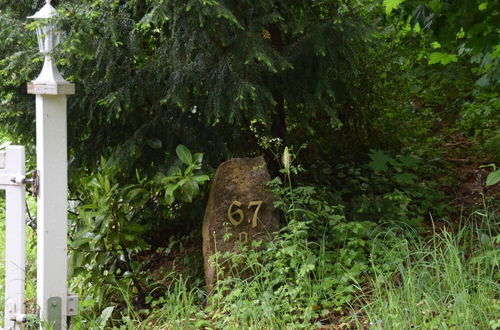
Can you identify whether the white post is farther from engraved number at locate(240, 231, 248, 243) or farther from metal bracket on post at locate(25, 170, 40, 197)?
engraved number at locate(240, 231, 248, 243)

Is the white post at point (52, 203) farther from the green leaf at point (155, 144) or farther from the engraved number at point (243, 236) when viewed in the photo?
the engraved number at point (243, 236)

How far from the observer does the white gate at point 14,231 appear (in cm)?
438

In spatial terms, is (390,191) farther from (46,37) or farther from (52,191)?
(46,37)

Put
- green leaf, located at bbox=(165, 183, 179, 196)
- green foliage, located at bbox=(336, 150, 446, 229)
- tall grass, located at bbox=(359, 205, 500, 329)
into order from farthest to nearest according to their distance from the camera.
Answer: green foliage, located at bbox=(336, 150, 446, 229) < green leaf, located at bbox=(165, 183, 179, 196) < tall grass, located at bbox=(359, 205, 500, 329)

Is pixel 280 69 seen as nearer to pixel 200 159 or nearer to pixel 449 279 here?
pixel 200 159

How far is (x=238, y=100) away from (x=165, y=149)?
0.83 meters

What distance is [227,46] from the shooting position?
4887 millimetres

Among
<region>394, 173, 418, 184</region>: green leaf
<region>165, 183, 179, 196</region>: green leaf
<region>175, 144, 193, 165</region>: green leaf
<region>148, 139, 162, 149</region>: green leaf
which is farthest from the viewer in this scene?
<region>394, 173, 418, 184</region>: green leaf

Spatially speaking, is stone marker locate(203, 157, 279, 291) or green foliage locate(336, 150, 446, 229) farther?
green foliage locate(336, 150, 446, 229)

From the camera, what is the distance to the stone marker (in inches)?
189

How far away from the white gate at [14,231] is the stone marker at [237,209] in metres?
1.16

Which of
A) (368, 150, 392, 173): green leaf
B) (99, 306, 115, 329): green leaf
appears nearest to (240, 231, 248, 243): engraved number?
(99, 306, 115, 329): green leaf

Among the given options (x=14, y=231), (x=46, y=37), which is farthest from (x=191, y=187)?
(x=46, y=37)

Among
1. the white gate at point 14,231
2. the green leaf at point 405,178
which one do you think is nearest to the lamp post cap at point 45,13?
the white gate at point 14,231
